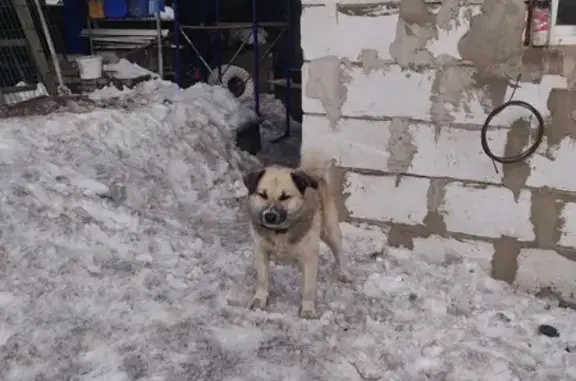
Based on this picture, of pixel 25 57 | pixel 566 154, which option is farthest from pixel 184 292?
pixel 25 57

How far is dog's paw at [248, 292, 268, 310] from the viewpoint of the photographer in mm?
3967

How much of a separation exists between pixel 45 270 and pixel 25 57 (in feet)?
16.3

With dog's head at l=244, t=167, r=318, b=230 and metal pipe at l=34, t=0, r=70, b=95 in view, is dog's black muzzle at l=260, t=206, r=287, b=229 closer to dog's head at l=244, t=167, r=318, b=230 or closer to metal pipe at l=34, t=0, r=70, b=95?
dog's head at l=244, t=167, r=318, b=230

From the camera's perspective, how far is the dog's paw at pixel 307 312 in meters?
3.88

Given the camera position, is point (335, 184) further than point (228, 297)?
Yes

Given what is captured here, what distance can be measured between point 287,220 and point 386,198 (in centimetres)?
138

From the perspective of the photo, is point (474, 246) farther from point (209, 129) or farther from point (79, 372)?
point (209, 129)

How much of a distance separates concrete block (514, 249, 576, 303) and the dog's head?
1.75 m

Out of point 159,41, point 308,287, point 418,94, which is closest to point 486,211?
point 418,94

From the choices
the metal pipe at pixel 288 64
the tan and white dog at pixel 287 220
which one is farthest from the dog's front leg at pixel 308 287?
the metal pipe at pixel 288 64

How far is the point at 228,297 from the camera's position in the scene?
4098 millimetres

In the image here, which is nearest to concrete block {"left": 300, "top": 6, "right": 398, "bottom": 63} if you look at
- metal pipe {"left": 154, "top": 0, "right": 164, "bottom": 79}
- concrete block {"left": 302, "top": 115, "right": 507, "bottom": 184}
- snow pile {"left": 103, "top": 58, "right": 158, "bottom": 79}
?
concrete block {"left": 302, "top": 115, "right": 507, "bottom": 184}

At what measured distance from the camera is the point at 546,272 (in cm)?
436

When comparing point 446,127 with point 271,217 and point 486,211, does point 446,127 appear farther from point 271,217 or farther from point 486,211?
point 271,217
